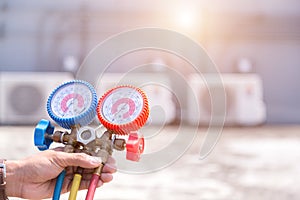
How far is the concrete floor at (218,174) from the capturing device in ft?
7.37

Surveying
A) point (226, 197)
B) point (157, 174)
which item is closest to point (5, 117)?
point (157, 174)

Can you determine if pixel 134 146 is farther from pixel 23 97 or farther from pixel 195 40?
pixel 195 40

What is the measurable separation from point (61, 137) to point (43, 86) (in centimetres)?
467

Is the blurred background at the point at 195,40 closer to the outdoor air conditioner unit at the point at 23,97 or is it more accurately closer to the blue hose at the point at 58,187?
the outdoor air conditioner unit at the point at 23,97

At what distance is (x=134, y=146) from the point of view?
683 millimetres

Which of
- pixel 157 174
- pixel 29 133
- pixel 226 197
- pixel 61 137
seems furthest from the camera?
pixel 29 133

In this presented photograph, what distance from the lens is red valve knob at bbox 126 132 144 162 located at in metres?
0.68

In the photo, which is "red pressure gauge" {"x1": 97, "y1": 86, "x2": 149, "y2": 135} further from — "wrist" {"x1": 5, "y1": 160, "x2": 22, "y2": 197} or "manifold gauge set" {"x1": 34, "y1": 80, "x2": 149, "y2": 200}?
"wrist" {"x1": 5, "y1": 160, "x2": 22, "y2": 197}

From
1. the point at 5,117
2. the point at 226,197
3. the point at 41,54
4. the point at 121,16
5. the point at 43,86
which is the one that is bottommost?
the point at 226,197

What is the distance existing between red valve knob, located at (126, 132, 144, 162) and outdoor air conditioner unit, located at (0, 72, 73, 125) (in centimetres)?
467

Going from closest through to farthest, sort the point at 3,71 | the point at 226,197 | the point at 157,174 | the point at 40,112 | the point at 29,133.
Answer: the point at 226,197
the point at 157,174
the point at 29,133
the point at 40,112
the point at 3,71

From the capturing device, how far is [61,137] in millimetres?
726

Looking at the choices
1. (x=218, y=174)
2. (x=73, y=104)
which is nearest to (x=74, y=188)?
(x=73, y=104)

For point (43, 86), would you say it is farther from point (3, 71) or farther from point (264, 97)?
point (264, 97)
